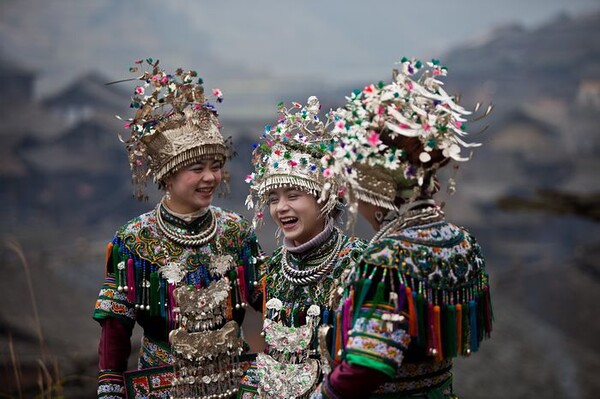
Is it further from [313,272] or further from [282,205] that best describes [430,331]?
[282,205]

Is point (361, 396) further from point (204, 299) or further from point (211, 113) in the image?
point (211, 113)

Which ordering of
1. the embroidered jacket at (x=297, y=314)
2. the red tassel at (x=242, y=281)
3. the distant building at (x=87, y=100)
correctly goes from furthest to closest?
the distant building at (x=87, y=100), the red tassel at (x=242, y=281), the embroidered jacket at (x=297, y=314)

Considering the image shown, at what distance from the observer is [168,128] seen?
11.3 ft

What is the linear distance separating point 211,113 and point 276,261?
79 cm

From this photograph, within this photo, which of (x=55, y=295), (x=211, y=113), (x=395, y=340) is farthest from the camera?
(x=55, y=295)

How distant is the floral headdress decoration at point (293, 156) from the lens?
3.04m

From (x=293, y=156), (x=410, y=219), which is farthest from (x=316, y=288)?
(x=410, y=219)

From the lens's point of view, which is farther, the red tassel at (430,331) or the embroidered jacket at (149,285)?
the embroidered jacket at (149,285)

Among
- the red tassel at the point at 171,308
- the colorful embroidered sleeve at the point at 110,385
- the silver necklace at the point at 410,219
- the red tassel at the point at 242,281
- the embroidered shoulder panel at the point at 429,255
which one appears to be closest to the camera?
the embroidered shoulder panel at the point at 429,255

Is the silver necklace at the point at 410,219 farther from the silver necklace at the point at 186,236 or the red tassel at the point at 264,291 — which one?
the silver necklace at the point at 186,236

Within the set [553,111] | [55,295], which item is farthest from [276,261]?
[553,111]

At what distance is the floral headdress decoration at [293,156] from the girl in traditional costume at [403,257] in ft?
1.52

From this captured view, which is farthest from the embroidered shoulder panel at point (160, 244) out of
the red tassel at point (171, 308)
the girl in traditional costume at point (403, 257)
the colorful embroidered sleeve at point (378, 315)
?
the colorful embroidered sleeve at point (378, 315)

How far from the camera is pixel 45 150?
8.72 meters
